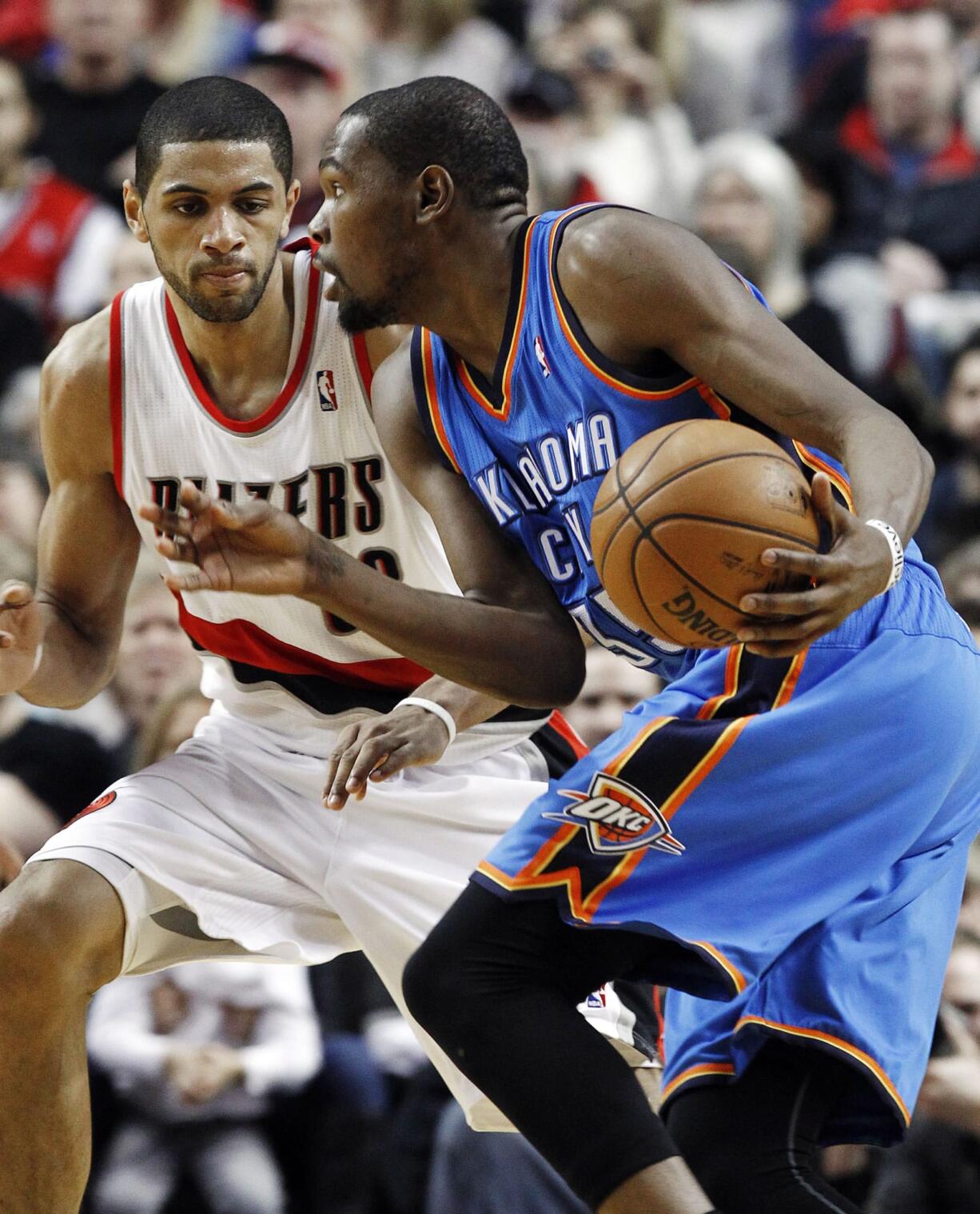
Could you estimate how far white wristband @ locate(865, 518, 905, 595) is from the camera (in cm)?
267

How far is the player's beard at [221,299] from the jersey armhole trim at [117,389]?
0.22m

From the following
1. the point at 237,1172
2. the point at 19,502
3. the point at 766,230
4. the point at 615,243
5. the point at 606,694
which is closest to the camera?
the point at 615,243

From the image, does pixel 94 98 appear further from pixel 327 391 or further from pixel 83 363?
pixel 327 391

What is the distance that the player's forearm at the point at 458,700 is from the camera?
3.59m

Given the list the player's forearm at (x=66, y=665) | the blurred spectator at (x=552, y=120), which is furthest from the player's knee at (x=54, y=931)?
the blurred spectator at (x=552, y=120)

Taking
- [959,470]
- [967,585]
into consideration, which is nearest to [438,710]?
[967,585]

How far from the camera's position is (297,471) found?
3.94 metres

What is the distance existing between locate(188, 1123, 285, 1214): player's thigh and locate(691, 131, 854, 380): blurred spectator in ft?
11.3

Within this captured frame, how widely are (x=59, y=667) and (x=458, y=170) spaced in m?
1.48

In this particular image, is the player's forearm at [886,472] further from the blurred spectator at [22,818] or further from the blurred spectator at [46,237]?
the blurred spectator at [46,237]

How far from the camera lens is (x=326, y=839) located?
3.97 m

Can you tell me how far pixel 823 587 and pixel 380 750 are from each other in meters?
1.03

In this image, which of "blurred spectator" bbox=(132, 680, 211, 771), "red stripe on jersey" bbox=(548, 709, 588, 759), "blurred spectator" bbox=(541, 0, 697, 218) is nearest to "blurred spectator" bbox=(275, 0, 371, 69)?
"blurred spectator" bbox=(541, 0, 697, 218)

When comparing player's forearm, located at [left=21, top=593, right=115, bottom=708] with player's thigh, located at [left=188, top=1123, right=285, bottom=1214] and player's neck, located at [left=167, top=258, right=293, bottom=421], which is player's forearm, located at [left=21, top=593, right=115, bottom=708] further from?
player's thigh, located at [left=188, top=1123, right=285, bottom=1214]
